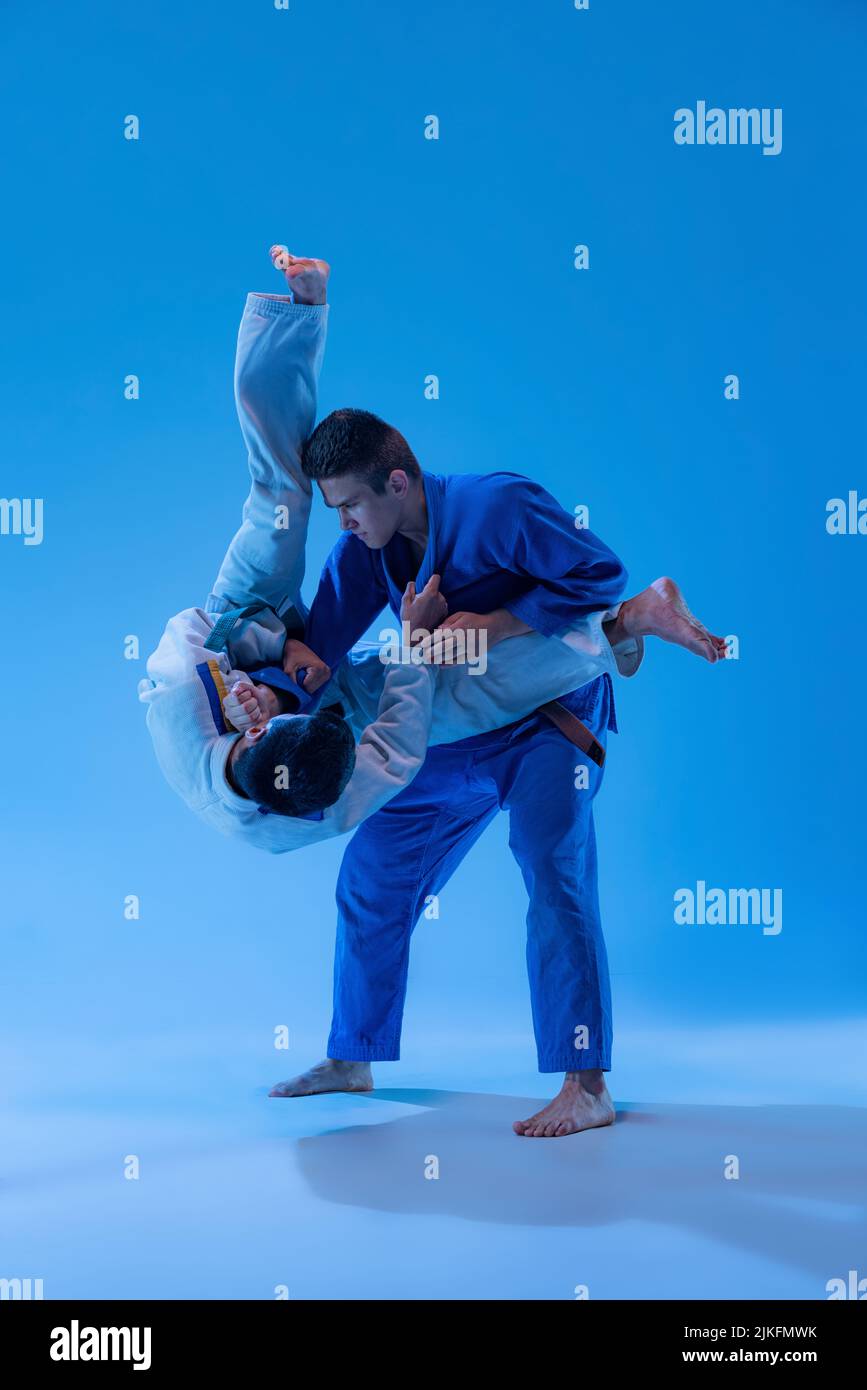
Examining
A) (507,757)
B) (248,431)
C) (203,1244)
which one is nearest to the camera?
(203,1244)

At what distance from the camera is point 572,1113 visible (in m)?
2.23

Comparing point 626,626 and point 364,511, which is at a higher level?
point 364,511

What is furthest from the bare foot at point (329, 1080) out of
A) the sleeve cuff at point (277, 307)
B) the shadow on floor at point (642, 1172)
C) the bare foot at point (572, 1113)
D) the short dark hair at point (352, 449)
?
the sleeve cuff at point (277, 307)

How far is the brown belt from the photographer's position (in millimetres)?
2414

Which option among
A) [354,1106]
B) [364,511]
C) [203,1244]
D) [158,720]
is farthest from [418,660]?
[203,1244]

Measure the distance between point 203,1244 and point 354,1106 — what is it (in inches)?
29.5

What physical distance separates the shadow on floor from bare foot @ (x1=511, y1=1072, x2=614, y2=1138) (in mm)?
25

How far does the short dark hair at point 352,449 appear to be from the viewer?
2.23 meters

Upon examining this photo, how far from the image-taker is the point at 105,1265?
1.65 meters

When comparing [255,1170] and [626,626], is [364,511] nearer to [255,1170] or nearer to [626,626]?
[626,626]

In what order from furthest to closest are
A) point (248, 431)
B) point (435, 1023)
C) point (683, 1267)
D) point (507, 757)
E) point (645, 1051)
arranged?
1. point (435, 1023)
2. point (645, 1051)
3. point (507, 757)
4. point (248, 431)
5. point (683, 1267)

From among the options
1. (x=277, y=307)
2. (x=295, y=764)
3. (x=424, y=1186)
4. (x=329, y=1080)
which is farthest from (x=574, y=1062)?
(x=277, y=307)

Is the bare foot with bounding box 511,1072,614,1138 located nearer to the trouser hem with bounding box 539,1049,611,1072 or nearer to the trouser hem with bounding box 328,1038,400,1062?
the trouser hem with bounding box 539,1049,611,1072

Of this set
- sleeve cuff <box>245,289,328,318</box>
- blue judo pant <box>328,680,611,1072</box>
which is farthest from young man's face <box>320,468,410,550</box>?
blue judo pant <box>328,680,611,1072</box>
